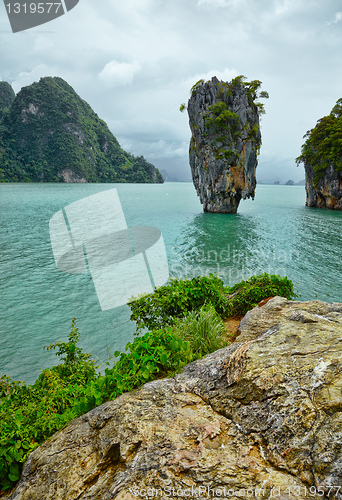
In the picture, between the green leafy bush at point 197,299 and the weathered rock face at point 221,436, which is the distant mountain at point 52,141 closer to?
the green leafy bush at point 197,299

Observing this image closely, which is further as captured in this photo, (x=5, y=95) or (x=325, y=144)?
(x=5, y=95)

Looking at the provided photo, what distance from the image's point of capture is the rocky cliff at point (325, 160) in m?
45.4

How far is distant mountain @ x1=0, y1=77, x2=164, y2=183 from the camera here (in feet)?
472

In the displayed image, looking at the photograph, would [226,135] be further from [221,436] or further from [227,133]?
[221,436]

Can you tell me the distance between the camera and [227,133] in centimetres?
4016

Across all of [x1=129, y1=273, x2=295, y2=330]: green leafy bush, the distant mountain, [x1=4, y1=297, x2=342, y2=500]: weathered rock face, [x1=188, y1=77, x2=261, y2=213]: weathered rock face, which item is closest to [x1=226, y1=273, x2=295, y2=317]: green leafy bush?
[x1=129, y1=273, x2=295, y2=330]: green leafy bush

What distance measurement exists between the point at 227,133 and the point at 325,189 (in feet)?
77.1

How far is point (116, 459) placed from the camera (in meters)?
2.36

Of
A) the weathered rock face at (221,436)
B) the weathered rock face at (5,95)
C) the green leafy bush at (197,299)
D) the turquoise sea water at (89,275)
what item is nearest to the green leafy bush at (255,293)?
the green leafy bush at (197,299)

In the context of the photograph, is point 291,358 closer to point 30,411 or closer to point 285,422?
point 285,422

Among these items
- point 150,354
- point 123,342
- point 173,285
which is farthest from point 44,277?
point 150,354

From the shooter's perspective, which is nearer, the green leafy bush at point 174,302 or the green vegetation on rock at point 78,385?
the green vegetation on rock at point 78,385

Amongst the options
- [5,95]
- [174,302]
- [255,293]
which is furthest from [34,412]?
[5,95]

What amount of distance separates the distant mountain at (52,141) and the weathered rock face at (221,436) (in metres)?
148
